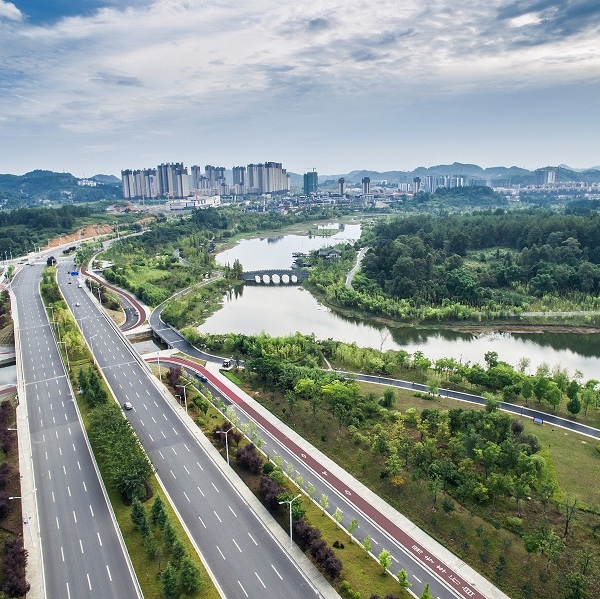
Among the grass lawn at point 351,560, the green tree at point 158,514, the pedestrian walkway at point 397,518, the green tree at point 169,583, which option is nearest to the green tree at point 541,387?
the pedestrian walkway at point 397,518

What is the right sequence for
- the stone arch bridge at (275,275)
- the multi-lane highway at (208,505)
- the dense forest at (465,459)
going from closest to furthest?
the multi-lane highway at (208,505), the dense forest at (465,459), the stone arch bridge at (275,275)

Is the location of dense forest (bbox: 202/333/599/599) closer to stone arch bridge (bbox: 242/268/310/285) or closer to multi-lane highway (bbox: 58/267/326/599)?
multi-lane highway (bbox: 58/267/326/599)

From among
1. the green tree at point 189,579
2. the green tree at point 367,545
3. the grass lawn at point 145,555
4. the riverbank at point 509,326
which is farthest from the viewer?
the riverbank at point 509,326

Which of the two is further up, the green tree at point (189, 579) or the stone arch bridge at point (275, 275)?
the stone arch bridge at point (275, 275)

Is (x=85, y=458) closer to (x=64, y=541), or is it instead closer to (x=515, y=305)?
(x=64, y=541)

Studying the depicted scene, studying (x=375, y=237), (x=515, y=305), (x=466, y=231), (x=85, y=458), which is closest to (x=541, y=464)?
(x=85, y=458)

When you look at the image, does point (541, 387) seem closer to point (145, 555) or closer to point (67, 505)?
point (145, 555)

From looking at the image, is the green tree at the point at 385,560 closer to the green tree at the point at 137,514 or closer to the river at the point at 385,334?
the green tree at the point at 137,514

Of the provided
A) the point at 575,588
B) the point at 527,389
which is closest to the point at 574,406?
the point at 527,389

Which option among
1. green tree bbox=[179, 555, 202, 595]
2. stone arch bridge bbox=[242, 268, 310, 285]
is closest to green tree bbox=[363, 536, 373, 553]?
green tree bbox=[179, 555, 202, 595]
